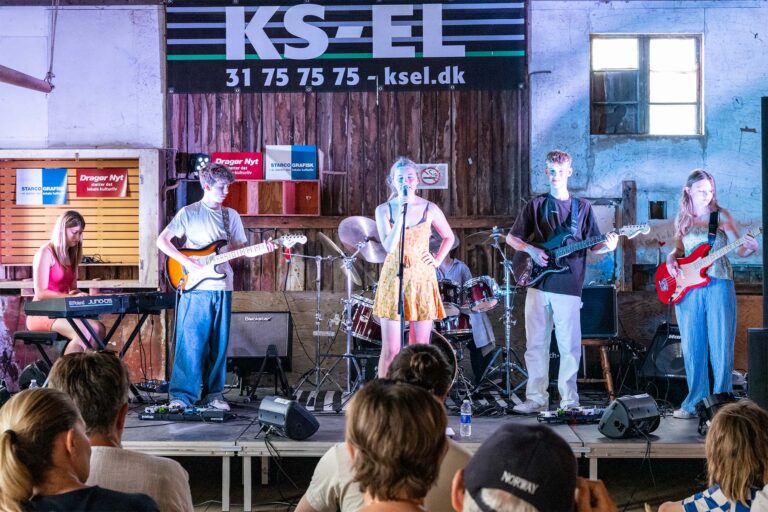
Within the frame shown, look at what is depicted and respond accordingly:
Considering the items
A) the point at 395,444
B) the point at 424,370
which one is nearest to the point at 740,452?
the point at 424,370

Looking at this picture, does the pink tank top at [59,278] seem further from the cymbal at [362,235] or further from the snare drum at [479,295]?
the snare drum at [479,295]

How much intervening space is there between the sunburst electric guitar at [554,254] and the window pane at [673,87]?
8.85 ft

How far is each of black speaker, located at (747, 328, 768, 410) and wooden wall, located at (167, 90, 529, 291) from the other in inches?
150

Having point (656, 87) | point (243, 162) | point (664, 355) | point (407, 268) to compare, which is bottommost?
point (664, 355)

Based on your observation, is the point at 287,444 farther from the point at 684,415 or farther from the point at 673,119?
the point at 673,119

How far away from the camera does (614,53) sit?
859 centimetres

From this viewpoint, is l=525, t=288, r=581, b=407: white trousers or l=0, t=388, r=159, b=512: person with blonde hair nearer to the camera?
l=0, t=388, r=159, b=512: person with blonde hair

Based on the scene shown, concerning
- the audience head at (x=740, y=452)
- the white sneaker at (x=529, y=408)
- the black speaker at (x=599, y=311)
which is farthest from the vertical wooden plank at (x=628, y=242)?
the audience head at (x=740, y=452)

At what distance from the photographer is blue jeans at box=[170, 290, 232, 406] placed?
634cm

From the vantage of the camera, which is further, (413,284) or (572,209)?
(572,209)

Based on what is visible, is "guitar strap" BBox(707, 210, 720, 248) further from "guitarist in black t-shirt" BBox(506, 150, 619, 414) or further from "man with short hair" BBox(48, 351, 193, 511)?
"man with short hair" BBox(48, 351, 193, 511)

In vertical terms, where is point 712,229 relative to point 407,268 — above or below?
above

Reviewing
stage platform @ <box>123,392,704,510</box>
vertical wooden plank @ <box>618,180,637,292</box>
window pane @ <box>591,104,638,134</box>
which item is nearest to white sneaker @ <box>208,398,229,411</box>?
stage platform @ <box>123,392,704,510</box>

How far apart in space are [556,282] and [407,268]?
4.07 feet
